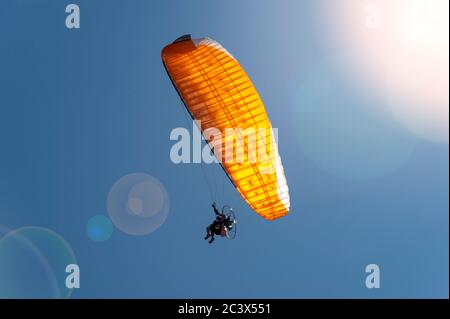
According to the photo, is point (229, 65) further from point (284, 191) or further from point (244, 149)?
point (284, 191)

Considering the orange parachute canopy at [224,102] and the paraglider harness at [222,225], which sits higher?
the orange parachute canopy at [224,102]

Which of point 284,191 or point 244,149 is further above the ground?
point 244,149

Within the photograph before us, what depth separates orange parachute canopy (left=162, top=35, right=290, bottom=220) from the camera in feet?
112

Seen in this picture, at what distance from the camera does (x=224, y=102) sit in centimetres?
3444

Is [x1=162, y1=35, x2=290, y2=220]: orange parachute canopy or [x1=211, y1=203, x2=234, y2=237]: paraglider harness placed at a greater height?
[x1=162, y1=35, x2=290, y2=220]: orange parachute canopy

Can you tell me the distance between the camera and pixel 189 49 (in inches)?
1321

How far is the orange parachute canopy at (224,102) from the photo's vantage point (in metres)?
34.0

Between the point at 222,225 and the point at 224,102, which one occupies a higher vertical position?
the point at 224,102
